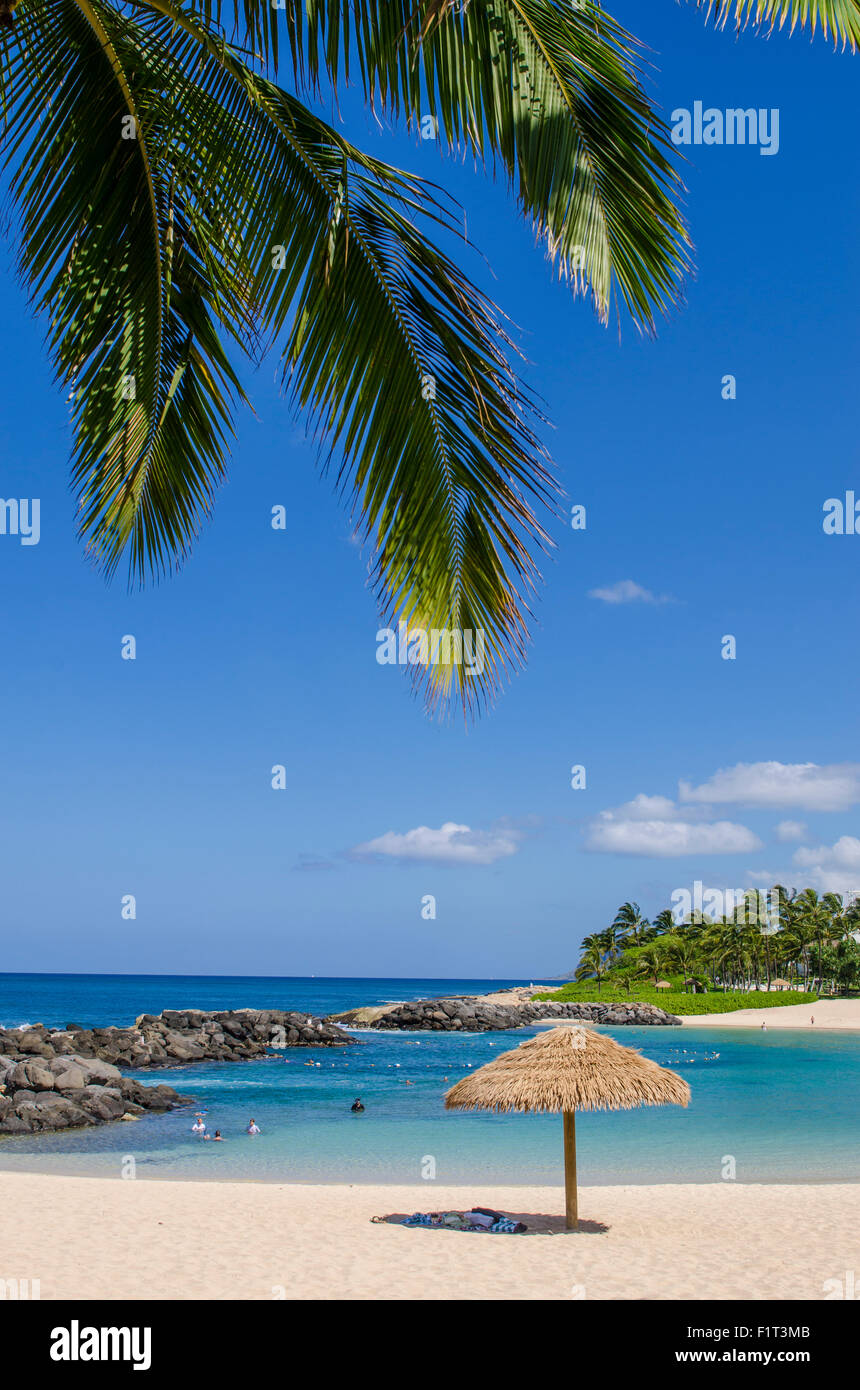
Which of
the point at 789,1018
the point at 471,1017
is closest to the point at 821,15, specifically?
the point at 471,1017

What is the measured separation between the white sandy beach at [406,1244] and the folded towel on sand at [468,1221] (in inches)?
10.8

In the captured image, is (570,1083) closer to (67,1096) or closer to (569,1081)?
(569,1081)

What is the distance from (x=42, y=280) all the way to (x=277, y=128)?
1128 millimetres

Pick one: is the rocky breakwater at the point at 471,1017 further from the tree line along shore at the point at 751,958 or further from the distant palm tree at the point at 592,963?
the distant palm tree at the point at 592,963

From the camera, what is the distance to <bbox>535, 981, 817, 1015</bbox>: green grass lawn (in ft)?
228

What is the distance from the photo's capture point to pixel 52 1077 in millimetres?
25406

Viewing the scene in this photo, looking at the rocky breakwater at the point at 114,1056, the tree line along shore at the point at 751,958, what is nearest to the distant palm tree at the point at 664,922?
the tree line along shore at the point at 751,958

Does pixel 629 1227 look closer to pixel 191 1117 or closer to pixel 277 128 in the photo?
pixel 277 128

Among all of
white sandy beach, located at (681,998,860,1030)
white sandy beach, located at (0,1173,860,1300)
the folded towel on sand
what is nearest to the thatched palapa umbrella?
the folded towel on sand

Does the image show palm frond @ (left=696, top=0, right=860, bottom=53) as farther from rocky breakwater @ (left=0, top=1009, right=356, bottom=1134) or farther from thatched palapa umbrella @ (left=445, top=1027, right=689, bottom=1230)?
rocky breakwater @ (left=0, top=1009, right=356, bottom=1134)

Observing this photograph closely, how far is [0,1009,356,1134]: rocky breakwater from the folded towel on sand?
12.7m

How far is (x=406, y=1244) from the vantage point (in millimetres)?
11508

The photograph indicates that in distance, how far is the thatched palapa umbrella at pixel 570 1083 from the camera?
12.0 metres
